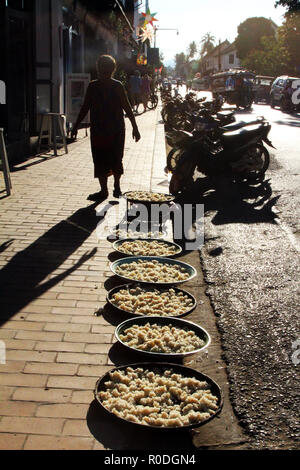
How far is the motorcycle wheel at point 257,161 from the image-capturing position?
10.9m

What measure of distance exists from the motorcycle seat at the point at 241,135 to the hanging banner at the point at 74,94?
626cm

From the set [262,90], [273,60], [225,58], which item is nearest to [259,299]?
[262,90]

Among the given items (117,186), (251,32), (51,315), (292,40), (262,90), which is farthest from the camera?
(251,32)

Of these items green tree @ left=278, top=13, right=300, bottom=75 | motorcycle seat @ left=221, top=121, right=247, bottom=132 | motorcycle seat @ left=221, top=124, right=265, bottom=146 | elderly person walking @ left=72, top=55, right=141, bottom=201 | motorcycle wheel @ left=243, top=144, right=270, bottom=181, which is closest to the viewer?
elderly person walking @ left=72, top=55, right=141, bottom=201

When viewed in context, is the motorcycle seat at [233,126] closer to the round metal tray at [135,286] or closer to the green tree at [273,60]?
the round metal tray at [135,286]

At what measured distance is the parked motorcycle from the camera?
9812mm

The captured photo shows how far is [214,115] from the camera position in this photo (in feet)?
40.2

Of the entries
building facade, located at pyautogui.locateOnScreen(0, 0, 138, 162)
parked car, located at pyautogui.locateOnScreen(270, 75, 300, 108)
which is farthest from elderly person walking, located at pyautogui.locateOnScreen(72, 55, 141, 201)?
parked car, located at pyautogui.locateOnScreen(270, 75, 300, 108)

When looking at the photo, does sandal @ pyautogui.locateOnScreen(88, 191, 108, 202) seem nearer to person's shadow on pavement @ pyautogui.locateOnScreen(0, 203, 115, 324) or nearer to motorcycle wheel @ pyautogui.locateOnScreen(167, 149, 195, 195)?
person's shadow on pavement @ pyautogui.locateOnScreen(0, 203, 115, 324)

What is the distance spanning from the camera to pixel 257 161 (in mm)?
10922

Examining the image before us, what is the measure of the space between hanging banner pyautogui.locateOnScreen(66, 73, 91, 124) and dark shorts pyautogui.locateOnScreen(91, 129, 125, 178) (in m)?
7.51

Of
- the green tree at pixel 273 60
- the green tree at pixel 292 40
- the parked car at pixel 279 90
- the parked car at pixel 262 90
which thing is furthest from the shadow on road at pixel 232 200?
the green tree at pixel 273 60

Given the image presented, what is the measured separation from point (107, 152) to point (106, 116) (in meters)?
0.52

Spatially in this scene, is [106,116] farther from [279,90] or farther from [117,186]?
[279,90]
